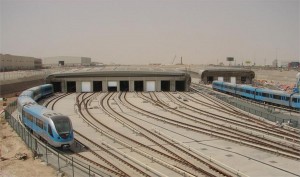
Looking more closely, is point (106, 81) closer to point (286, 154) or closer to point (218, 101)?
point (218, 101)

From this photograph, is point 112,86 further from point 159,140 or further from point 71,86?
point 159,140

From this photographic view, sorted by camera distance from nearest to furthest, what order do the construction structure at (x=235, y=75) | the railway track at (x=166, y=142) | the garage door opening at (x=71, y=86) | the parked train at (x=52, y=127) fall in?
the railway track at (x=166, y=142)
the parked train at (x=52, y=127)
the garage door opening at (x=71, y=86)
the construction structure at (x=235, y=75)

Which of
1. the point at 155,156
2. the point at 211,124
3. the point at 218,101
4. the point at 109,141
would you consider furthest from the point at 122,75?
the point at 155,156

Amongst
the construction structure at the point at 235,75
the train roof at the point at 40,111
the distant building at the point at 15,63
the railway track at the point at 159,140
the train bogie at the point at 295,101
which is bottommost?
the railway track at the point at 159,140

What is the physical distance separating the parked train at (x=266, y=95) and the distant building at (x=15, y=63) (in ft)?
273

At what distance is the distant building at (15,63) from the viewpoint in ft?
395

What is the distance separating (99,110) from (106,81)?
2642cm

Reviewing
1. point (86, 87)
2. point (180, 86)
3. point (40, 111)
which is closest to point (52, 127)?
point (40, 111)

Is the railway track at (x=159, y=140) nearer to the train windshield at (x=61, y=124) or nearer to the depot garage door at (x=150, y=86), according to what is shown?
the train windshield at (x=61, y=124)

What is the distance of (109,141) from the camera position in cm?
3067

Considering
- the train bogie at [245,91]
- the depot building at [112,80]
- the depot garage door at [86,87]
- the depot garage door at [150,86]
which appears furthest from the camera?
the depot garage door at [150,86]

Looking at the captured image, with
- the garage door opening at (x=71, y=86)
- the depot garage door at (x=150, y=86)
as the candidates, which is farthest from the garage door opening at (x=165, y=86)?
the garage door opening at (x=71, y=86)

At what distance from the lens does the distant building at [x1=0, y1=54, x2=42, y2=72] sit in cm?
12054

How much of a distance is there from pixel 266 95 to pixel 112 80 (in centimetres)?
3466
